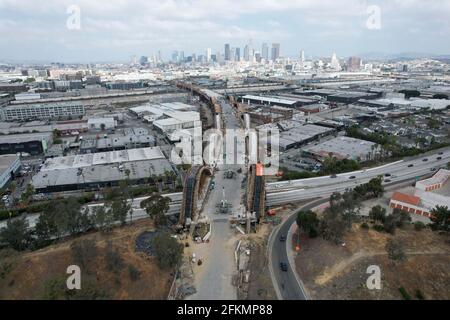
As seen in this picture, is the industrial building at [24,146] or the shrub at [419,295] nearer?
the shrub at [419,295]

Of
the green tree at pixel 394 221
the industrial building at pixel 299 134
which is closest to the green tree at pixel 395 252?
the green tree at pixel 394 221

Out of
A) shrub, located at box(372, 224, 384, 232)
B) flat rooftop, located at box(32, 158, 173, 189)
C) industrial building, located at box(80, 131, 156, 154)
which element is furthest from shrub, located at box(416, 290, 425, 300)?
industrial building, located at box(80, 131, 156, 154)

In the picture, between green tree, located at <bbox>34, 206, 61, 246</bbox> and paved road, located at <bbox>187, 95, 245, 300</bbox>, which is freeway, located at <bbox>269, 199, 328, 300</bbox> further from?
green tree, located at <bbox>34, 206, 61, 246</bbox>

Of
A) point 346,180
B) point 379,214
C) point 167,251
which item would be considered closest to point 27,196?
point 167,251

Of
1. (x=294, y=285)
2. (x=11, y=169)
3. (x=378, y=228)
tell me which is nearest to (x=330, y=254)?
(x=294, y=285)

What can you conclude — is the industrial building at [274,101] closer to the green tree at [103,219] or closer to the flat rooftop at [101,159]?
the flat rooftop at [101,159]
